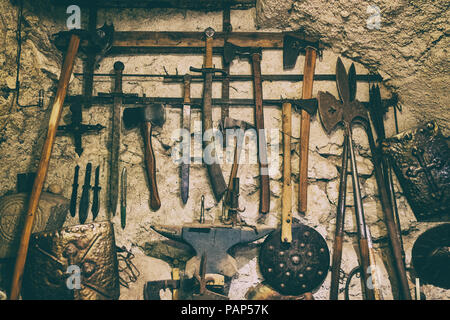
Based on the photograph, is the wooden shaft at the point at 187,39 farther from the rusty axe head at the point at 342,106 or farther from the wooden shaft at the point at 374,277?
the wooden shaft at the point at 374,277

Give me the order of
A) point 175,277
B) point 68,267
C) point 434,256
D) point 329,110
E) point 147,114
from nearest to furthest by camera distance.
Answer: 1. point 68,267
2. point 175,277
3. point 434,256
4. point 147,114
5. point 329,110

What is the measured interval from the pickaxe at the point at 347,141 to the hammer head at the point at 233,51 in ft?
2.32

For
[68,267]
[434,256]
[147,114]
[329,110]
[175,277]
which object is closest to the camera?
[68,267]

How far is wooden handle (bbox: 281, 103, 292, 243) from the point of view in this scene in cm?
233

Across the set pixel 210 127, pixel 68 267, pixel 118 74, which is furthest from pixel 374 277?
pixel 118 74

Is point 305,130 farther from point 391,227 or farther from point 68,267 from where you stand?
point 68,267

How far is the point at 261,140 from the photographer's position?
8.09ft

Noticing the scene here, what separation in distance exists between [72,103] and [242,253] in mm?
1918

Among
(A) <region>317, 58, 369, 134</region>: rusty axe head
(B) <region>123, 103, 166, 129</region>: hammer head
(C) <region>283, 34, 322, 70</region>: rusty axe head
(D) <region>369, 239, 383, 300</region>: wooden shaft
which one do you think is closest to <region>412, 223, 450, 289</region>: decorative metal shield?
(D) <region>369, 239, 383, 300</region>: wooden shaft

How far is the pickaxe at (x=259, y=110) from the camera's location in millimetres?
2418

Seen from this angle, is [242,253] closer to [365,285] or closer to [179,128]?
[365,285]

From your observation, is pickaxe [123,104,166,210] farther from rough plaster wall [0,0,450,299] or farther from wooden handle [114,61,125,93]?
wooden handle [114,61,125,93]

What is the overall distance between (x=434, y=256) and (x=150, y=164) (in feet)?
7.80

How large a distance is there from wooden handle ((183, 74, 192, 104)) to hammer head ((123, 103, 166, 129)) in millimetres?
206
